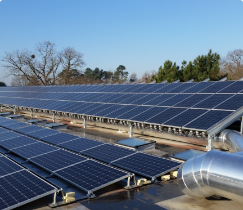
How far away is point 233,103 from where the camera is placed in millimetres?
16234

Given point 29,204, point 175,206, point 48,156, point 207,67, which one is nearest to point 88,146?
point 48,156

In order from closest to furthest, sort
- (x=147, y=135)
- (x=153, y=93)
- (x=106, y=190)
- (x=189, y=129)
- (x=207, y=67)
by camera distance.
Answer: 1. (x=106, y=190)
2. (x=189, y=129)
3. (x=147, y=135)
4. (x=153, y=93)
5. (x=207, y=67)

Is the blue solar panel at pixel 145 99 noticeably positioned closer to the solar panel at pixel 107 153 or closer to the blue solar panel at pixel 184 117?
the blue solar panel at pixel 184 117

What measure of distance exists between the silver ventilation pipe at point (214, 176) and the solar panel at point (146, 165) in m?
2.24

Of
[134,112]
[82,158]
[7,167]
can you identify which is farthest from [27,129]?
[82,158]

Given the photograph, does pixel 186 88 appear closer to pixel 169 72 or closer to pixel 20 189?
pixel 20 189

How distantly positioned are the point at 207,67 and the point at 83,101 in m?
25.4

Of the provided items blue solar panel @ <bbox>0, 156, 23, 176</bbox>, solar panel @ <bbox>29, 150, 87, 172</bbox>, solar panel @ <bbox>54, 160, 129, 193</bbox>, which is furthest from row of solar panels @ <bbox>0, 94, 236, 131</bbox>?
blue solar panel @ <bbox>0, 156, 23, 176</bbox>

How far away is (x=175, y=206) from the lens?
9.27 m

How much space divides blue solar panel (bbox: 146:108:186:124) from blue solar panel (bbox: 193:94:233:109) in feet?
4.53

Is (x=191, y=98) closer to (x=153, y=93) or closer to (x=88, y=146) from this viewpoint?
(x=153, y=93)

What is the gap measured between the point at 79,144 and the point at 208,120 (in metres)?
8.13

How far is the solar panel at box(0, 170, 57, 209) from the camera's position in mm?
8812

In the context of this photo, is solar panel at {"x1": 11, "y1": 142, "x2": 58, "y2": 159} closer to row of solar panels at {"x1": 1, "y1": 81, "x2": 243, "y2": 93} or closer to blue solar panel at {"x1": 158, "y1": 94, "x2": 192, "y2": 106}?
blue solar panel at {"x1": 158, "y1": 94, "x2": 192, "y2": 106}
